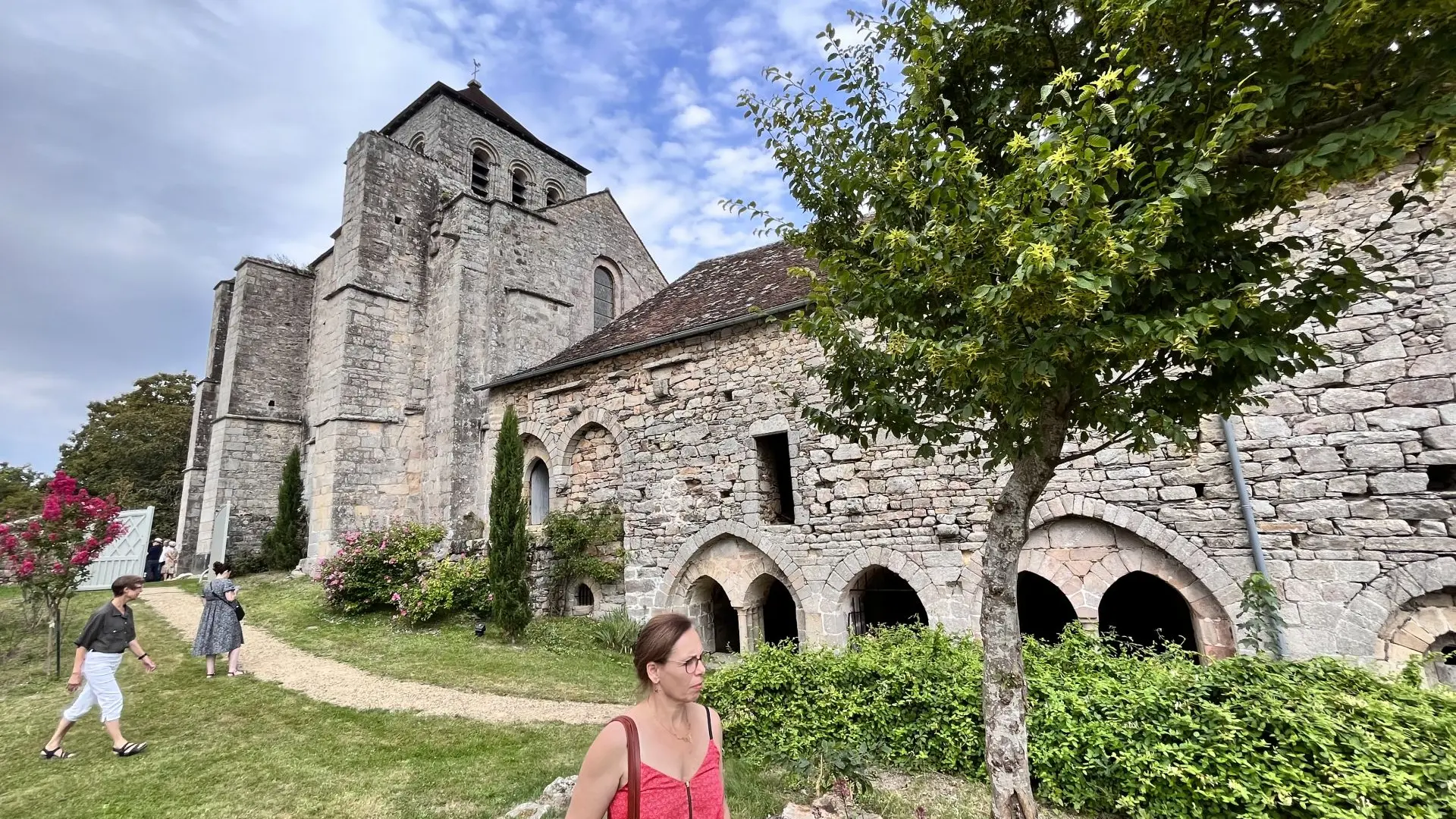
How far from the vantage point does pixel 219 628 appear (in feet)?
23.5

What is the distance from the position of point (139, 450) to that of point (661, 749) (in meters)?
31.6

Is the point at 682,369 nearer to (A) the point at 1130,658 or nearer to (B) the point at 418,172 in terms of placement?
(A) the point at 1130,658

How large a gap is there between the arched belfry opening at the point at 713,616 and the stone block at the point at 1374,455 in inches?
299

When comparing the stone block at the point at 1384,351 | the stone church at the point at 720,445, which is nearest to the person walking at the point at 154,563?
the stone church at the point at 720,445

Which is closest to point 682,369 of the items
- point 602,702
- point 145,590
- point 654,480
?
point 654,480

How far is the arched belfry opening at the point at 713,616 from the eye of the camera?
9.64m

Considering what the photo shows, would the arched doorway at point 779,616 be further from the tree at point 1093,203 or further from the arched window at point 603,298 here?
the arched window at point 603,298

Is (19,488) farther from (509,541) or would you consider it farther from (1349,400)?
(1349,400)

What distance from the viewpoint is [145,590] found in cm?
1338

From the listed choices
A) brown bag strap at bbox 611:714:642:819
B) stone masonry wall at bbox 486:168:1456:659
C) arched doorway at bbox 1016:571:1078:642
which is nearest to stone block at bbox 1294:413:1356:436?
stone masonry wall at bbox 486:168:1456:659

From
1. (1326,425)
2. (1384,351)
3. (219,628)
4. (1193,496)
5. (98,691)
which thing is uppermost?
(1384,351)

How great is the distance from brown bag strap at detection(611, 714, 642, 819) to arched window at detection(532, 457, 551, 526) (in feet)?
36.3

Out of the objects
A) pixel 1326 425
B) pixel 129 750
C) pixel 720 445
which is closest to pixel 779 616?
pixel 720 445

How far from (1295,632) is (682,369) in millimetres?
8240
